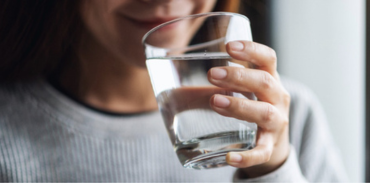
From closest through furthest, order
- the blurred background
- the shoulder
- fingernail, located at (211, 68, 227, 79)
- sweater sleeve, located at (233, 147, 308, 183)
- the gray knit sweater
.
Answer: fingernail, located at (211, 68, 227, 79), sweater sleeve, located at (233, 147, 308, 183), the gray knit sweater, the shoulder, the blurred background

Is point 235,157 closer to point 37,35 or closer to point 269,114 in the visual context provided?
point 269,114

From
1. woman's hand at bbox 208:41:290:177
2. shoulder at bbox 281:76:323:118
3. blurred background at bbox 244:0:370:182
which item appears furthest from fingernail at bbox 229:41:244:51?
blurred background at bbox 244:0:370:182

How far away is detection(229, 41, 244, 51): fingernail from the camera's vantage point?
31 cm

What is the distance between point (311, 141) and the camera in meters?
0.70

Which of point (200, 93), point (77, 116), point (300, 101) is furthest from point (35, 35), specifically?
point (300, 101)

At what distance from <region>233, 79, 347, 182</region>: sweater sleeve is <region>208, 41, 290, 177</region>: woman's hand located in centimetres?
27

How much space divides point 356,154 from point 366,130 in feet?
0.83

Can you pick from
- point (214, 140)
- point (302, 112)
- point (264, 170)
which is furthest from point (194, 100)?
point (302, 112)

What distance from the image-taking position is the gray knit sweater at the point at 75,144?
1.89 feet

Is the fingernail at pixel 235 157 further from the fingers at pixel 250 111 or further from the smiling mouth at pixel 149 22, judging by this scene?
the smiling mouth at pixel 149 22

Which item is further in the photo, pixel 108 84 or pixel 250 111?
pixel 108 84

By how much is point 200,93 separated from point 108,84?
0.38m

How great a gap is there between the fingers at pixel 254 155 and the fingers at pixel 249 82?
43 mm

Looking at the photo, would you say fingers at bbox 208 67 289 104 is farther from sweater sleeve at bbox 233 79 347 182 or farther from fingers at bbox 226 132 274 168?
sweater sleeve at bbox 233 79 347 182
